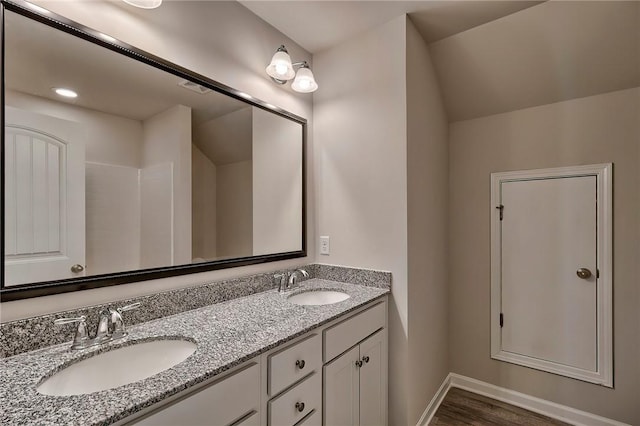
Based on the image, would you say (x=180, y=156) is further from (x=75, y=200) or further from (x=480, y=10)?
(x=480, y=10)

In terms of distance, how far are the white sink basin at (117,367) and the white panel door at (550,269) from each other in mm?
2235

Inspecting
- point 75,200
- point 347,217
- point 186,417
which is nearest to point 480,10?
point 347,217

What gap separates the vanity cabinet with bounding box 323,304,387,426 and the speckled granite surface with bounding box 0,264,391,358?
316 millimetres

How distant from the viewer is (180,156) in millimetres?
1444

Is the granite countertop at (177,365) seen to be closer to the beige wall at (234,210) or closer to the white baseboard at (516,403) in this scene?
the beige wall at (234,210)

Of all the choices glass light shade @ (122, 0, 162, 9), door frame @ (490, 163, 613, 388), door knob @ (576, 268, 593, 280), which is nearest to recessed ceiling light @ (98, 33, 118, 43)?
glass light shade @ (122, 0, 162, 9)

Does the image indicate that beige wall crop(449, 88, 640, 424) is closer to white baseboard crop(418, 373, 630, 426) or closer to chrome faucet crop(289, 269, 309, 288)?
white baseboard crop(418, 373, 630, 426)

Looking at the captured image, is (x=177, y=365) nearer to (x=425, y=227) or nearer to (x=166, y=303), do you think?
(x=166, y=303)

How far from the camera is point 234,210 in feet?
5.60

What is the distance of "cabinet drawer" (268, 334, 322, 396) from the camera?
108cm

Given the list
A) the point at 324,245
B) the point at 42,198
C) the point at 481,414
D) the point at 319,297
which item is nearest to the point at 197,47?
the point at 42,198

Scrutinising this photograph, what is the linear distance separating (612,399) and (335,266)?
1918 mm

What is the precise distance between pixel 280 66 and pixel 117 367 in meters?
1.58

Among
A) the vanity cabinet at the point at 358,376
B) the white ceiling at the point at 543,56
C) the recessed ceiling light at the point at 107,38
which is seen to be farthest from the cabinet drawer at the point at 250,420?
the white ceiling at the point at 543,56
